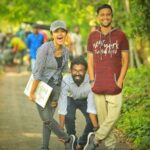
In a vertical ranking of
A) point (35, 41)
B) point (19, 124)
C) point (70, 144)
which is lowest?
point (19, 124)

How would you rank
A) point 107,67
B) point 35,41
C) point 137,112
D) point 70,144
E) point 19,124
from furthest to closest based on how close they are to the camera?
point 35,41, point 19,124, point 137,112, point 70,144, point 107,67

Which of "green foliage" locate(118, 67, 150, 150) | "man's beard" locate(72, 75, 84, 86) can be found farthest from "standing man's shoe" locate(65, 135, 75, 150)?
"green foliage" locate(118, 67, 150, 150)

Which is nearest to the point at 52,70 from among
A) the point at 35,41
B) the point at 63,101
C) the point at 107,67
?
the point at 63,101

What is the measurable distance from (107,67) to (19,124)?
4.09 meters

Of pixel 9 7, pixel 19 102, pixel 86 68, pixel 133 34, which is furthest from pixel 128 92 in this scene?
pixel 9 7

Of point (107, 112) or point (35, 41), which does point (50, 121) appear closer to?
point (107, 112)

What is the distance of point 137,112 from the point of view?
11500 millimetres

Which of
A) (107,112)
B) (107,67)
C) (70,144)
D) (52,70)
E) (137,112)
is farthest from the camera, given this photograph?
(137,112)

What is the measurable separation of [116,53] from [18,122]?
4.40m

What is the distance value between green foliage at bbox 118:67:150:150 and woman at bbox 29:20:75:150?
1.58m

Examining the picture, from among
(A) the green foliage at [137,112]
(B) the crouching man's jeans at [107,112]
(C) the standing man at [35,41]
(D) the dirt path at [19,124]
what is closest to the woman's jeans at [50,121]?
(B) the crouching man's jeans at [107,112]

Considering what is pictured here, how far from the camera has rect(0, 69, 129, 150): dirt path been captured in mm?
9633

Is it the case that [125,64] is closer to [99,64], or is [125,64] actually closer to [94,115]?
[99,64]

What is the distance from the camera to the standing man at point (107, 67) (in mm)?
8078
